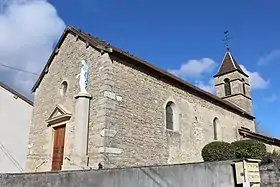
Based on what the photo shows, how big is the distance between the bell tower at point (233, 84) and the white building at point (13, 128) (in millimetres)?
16556

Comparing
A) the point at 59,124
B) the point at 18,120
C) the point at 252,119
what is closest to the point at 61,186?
the point at 59,124

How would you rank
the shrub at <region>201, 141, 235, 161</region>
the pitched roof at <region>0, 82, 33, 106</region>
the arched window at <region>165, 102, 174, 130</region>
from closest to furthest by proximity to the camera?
the shrub at <region>201, 141, 235, 161</region>
the arched window at <region>165, 102, 174, 130</region>
the pitched roof at <region>0, 82, 33, 106</region>

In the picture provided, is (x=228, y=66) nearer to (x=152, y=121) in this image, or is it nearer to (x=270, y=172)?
(x=152, y=121)

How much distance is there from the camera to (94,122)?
12.3 m

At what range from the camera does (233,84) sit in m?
26.0

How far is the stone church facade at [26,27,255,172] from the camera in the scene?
12062mm

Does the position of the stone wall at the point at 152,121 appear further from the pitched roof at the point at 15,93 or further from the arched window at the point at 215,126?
the pitched roof at the point at 15,93

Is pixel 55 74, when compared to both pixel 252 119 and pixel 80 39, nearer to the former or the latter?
pixel 80 39

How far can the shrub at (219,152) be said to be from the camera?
12.8 meters

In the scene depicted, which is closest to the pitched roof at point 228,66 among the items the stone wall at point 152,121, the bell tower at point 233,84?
the bell tower at point 233,84

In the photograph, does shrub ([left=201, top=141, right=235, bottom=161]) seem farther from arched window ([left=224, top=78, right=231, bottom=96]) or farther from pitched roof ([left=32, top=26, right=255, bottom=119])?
arched window ([left=224, top=78, right=231, bottom=96])

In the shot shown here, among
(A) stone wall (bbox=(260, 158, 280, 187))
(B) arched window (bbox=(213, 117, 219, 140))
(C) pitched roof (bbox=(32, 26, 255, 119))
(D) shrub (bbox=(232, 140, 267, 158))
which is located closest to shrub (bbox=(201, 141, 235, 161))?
(D) shrub (bbox=(232, 140, 267, 158))

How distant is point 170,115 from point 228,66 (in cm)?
1409

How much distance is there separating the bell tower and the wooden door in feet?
54.3
